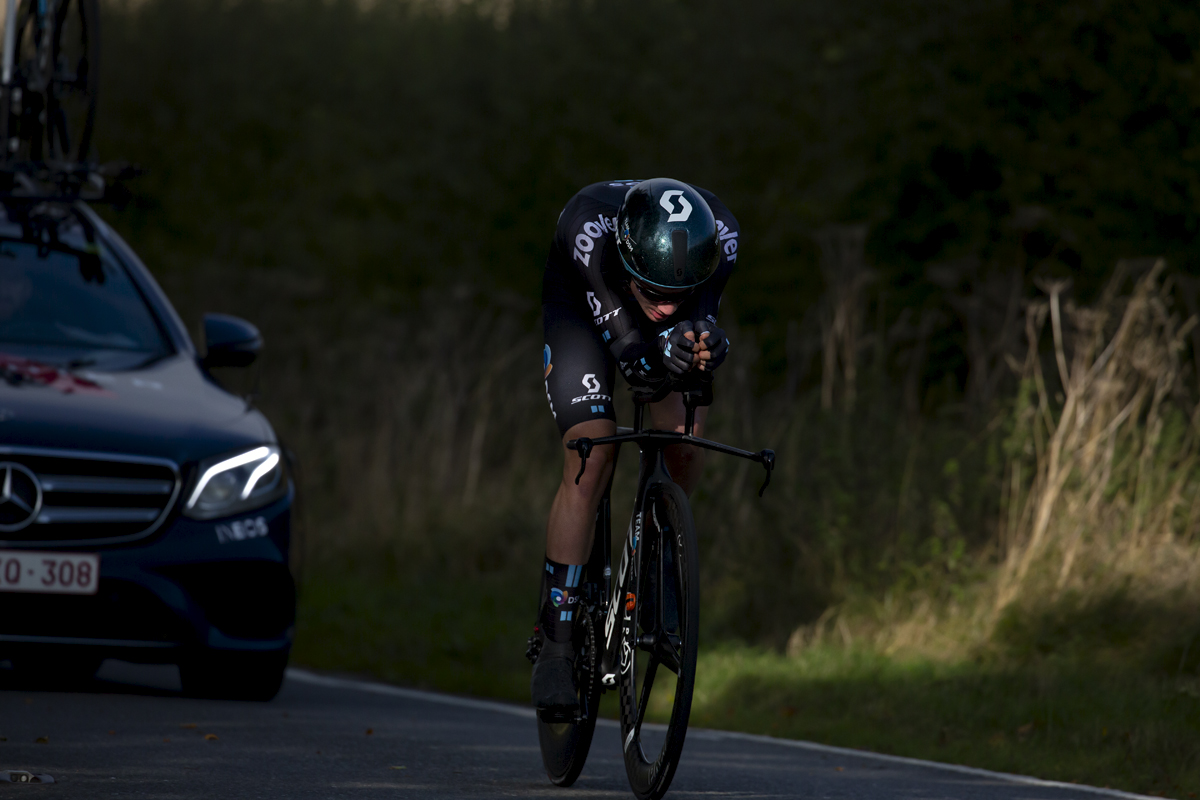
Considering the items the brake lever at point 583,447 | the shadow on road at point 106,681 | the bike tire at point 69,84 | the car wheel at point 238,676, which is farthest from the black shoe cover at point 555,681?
the bike tire at point 69,84

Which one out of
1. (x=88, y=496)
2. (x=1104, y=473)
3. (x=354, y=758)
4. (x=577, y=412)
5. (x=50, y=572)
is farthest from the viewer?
(x=1104, y=473)

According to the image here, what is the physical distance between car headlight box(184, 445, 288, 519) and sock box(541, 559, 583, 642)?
5.85 feet

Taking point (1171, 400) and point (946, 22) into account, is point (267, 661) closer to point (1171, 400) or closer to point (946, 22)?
point (1171, 400)

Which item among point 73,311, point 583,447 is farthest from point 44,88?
point 583,447

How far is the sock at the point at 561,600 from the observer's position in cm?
544

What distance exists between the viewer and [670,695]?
842cm

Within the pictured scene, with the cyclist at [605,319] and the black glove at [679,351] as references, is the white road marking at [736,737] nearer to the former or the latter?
the cyclist at [605,319]

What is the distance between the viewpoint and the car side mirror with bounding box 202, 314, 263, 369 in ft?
24.7

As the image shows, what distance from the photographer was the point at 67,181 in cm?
828

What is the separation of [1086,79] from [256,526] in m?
8.47

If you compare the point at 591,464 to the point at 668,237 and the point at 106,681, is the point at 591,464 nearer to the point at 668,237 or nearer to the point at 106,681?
the point at 668,237

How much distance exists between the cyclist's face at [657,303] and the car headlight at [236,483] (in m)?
2.21

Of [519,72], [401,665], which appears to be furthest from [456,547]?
[519,72]

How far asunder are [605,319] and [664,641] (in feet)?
3.10
